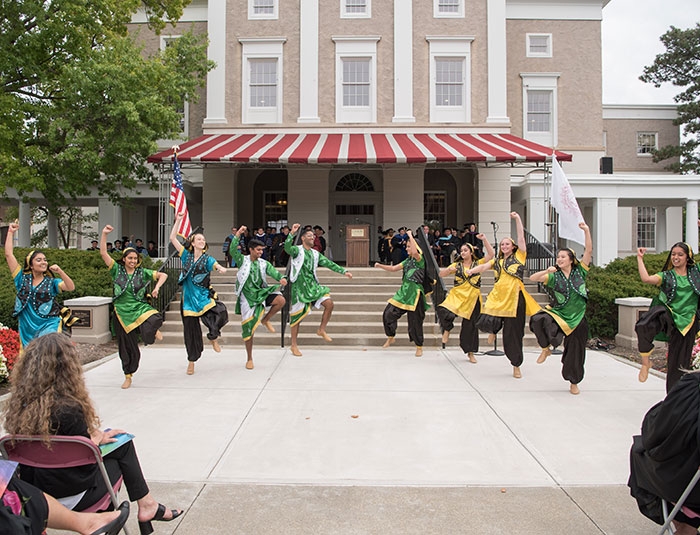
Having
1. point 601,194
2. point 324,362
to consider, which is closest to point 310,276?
point 324,362

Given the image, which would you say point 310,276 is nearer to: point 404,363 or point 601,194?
point 404,363

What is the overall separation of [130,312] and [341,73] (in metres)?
15.8

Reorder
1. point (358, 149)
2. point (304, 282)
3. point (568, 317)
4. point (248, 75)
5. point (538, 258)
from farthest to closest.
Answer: point (248, 75) < point (358, 149) < point (538, 258) < point (304, 282) < point (568, 317)

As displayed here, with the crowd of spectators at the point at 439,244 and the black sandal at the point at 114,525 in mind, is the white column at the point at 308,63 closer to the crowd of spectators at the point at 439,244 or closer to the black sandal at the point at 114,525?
the crowd of spectators at the point at 439,244

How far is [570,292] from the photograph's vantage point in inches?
297

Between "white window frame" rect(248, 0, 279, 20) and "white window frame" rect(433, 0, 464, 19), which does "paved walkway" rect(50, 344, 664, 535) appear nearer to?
"white window frame" rect(433, 0, 464, 19)

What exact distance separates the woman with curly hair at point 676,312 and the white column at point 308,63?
1613cm

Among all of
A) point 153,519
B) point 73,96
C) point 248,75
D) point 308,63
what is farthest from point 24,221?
point 153,519

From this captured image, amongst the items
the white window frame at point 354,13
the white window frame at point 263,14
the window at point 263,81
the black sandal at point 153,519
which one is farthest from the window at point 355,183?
the black sandal at point 153,519

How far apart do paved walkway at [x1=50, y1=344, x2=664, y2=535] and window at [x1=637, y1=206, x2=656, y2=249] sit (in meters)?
26.5

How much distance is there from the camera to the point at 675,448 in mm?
3018

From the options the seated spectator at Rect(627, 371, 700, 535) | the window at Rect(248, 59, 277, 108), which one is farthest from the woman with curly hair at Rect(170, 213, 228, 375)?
the window at Rect(248, 59, 277, 108)

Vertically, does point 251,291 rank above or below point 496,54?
below

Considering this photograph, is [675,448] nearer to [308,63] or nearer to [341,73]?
[341,73]
